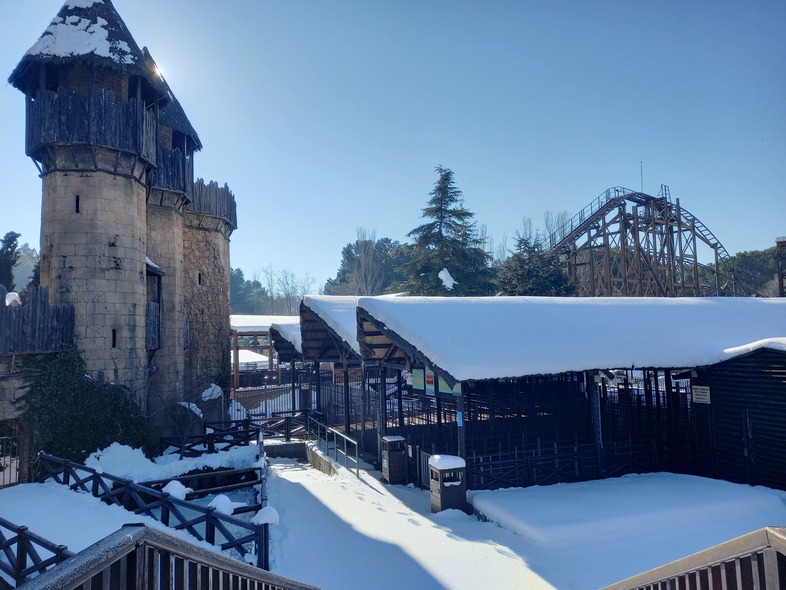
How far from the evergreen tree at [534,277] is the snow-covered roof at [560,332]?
50.8ft

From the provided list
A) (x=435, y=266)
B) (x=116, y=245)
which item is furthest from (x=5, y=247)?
(x=435, y=266)

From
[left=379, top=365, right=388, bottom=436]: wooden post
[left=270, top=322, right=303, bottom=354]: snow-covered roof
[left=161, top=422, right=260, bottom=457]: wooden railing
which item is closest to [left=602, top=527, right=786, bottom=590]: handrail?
[left=379, top=365, right=388, bottom=436]: wooden post

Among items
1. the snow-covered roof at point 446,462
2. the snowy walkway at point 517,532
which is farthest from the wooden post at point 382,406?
the snow-covered roof at point 446,462

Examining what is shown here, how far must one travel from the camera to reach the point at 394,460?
1333 cm

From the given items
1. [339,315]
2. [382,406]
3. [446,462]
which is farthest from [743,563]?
[339,315]

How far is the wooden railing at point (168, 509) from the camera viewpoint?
779 centimetres

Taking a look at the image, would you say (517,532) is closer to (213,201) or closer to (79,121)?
(79,121)

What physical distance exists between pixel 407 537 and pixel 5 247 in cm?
3148

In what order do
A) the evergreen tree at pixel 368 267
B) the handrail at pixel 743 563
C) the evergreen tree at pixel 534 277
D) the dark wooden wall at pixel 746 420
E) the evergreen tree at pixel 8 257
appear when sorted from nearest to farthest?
the handrail at pixel 743 563 → the dark wooden wall at pixel 746 420 → the evergreen tree at pixel 8 257 → the evergreen tree at pixel 534 277 → the evergreen tree at pixel 368 267

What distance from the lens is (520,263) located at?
33.0 metres

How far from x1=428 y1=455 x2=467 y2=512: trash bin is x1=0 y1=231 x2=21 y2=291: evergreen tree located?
2881 centimetres

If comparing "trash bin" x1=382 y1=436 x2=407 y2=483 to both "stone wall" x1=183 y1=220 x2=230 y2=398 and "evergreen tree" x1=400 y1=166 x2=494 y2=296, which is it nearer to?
"stone wall" x1=183 y1=220 x2=230 y2=398

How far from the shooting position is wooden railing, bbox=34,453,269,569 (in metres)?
7.79

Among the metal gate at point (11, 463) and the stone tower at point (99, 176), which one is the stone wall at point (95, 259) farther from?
the metal gate at point (11, 463)
